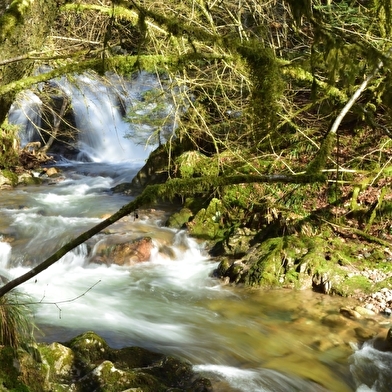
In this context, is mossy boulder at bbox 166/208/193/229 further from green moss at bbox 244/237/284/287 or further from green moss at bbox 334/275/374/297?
green moss at bbox 334/275/374/297

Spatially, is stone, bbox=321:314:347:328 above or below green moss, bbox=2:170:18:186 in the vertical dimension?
below

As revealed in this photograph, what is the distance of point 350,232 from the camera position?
789cm

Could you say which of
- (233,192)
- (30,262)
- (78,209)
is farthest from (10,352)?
(78,209)

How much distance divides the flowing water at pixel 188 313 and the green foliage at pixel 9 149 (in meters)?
3.73

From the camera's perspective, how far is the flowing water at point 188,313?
4770 mm

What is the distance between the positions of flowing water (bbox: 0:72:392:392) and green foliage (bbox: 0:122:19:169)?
373 cm

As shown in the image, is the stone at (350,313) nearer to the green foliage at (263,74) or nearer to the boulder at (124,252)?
the boulder at (124,252)

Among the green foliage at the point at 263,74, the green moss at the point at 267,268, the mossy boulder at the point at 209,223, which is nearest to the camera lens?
the green foliage at the point at 263,74

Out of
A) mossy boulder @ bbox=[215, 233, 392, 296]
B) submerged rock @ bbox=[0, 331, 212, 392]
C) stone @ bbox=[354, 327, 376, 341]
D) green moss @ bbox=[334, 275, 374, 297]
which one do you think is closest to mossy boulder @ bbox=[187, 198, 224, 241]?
mossy boulder @ bbox=[215, 233, 392, 296]

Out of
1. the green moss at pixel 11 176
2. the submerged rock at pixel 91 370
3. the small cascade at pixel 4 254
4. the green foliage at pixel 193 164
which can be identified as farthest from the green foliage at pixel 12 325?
the green moss at pixel 11 176

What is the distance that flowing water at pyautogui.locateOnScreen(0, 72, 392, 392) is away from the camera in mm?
4770

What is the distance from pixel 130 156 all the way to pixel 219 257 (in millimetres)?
9811

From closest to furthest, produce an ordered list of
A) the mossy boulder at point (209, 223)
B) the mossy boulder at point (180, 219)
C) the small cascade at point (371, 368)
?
the small cascade at point (371, 368)
the mossy boulder at point (209, 223)
the mossy boulder at point (180, 219)

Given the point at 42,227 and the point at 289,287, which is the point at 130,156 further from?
the point at 289,287
